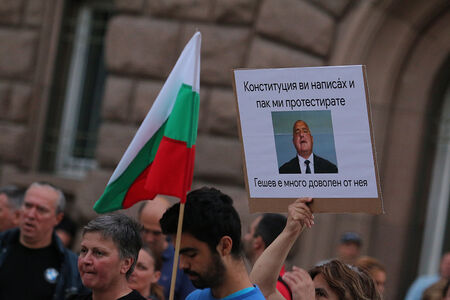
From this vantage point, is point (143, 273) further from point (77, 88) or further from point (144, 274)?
point (77, 88)

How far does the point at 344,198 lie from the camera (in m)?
3.39

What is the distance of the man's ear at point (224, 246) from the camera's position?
312 centimetres

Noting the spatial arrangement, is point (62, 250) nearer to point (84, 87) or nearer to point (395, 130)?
point (395, 130)

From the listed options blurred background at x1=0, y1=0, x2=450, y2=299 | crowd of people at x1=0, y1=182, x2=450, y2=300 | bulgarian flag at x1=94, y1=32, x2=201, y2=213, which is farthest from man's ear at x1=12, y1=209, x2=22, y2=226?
bulgarian flag at x1=94, y1=32, x2=201, y2=213

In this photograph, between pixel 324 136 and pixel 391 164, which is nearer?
pixel 324 136

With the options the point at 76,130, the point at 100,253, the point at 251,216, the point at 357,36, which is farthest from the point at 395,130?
the point at 100,253

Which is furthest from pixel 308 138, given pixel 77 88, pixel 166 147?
pixel 77 88

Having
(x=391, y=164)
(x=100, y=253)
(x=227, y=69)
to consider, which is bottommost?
(x=100, y=253)

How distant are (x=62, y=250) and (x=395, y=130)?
3.92 m

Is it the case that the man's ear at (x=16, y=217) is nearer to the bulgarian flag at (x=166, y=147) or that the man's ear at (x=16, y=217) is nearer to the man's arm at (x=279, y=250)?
the bulgarian flag at (x=166, y=147)

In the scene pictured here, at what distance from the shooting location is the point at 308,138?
3.44 metres

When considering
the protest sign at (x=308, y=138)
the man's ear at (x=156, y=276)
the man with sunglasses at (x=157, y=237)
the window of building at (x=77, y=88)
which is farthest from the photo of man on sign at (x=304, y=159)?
the window of building at (x=77, y=88)

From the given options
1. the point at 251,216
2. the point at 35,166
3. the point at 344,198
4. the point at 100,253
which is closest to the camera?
the point at 344,198

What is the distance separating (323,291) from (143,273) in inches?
70.1
